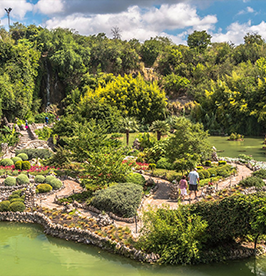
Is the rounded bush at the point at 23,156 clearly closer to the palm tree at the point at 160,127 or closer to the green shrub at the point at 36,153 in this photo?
the green shrub at the point at 36,153

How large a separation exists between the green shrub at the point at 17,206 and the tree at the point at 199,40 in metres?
60.7

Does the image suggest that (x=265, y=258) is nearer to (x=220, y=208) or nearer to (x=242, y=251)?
(x=242, y=251)

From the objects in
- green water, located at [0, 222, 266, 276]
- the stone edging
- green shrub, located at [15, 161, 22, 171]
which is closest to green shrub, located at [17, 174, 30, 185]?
the stone edging

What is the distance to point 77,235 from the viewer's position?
14188 mm

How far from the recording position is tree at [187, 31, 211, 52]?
230 feet

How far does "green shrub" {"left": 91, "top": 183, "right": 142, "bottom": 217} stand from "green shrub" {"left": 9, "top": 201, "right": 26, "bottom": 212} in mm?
3726

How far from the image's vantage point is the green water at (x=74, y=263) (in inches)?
444

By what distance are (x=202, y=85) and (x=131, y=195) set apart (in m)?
43.4

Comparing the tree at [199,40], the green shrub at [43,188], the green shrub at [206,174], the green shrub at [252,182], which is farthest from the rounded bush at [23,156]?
the tree at [199,40]

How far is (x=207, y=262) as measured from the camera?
38.0 feet

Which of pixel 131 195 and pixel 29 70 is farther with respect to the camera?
pixel 29 70

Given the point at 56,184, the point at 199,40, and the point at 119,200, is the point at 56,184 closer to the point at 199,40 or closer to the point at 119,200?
the point at 119,200

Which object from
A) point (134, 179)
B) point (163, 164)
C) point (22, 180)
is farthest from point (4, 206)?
point (163, 164)

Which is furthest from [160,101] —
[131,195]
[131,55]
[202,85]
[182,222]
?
[182,222]
